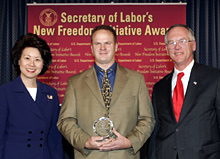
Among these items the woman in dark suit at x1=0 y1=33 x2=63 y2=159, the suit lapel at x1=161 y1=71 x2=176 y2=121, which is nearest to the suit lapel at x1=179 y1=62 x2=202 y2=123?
the suit lapel at x1=161 y1=71 x2=176 y2=121

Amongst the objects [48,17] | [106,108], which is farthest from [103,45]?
[48,17]

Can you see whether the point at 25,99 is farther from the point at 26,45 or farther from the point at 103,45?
the point at 103,45

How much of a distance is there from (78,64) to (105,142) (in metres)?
2.51

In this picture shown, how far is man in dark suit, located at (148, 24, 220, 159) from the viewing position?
2.16 m

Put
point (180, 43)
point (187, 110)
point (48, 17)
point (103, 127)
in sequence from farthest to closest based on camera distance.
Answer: point (48, 17) < point (180, 43) < point (187, 110) < point (103, 127)

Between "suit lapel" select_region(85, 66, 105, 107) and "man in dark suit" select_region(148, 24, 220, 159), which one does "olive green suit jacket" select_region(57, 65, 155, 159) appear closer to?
"suit lapel" select_region(85, 66, 105, 107)

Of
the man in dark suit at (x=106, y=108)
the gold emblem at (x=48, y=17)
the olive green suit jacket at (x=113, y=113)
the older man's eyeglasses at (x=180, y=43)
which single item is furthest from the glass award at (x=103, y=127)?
the gold emblem at (x=48, y=17)

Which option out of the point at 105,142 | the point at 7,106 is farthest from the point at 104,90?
the point at 7,106

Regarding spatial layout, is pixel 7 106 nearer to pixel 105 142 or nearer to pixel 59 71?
pixel 105 142

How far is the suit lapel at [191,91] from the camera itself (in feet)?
7.20

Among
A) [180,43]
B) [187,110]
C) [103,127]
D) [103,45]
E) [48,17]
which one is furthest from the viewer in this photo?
[48,17]

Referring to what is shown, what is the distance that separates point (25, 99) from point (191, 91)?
1507mm

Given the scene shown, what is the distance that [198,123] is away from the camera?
216 cm

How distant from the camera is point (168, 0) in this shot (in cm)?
459
